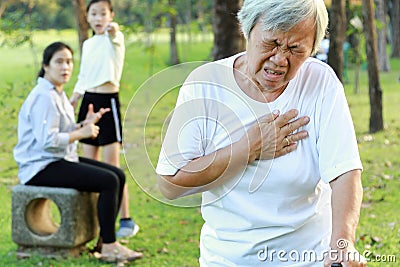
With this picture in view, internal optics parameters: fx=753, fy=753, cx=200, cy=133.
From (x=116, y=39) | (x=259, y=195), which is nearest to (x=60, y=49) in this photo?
(x=116, y=39)

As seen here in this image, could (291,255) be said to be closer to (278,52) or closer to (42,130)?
(278,52)

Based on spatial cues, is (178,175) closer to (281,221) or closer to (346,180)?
(281,221)

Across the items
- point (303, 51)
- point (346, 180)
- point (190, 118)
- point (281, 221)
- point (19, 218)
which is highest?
point (303, 51)

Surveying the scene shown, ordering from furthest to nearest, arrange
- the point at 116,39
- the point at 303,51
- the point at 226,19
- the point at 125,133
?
the point at 226,19 < the point at 116,39 < the point at 125,133 < the point at 303,51

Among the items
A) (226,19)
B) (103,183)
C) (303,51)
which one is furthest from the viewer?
(226,19)

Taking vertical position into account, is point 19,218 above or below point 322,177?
below

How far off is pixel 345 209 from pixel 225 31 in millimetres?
6116

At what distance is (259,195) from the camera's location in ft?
7.75

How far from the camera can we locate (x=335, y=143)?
2277 millimetres

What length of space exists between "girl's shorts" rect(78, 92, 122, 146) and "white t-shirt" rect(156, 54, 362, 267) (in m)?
3.92

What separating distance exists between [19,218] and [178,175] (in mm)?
3594

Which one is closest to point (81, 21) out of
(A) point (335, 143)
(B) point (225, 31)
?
(B) point (225, 31)

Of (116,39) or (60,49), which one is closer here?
(60,49)

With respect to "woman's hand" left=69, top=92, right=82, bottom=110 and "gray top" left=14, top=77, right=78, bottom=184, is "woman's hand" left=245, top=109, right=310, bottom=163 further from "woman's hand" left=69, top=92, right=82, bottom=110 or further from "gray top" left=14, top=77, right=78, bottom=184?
"woman's hand" left=69, top=92, right=82, bottom=110
